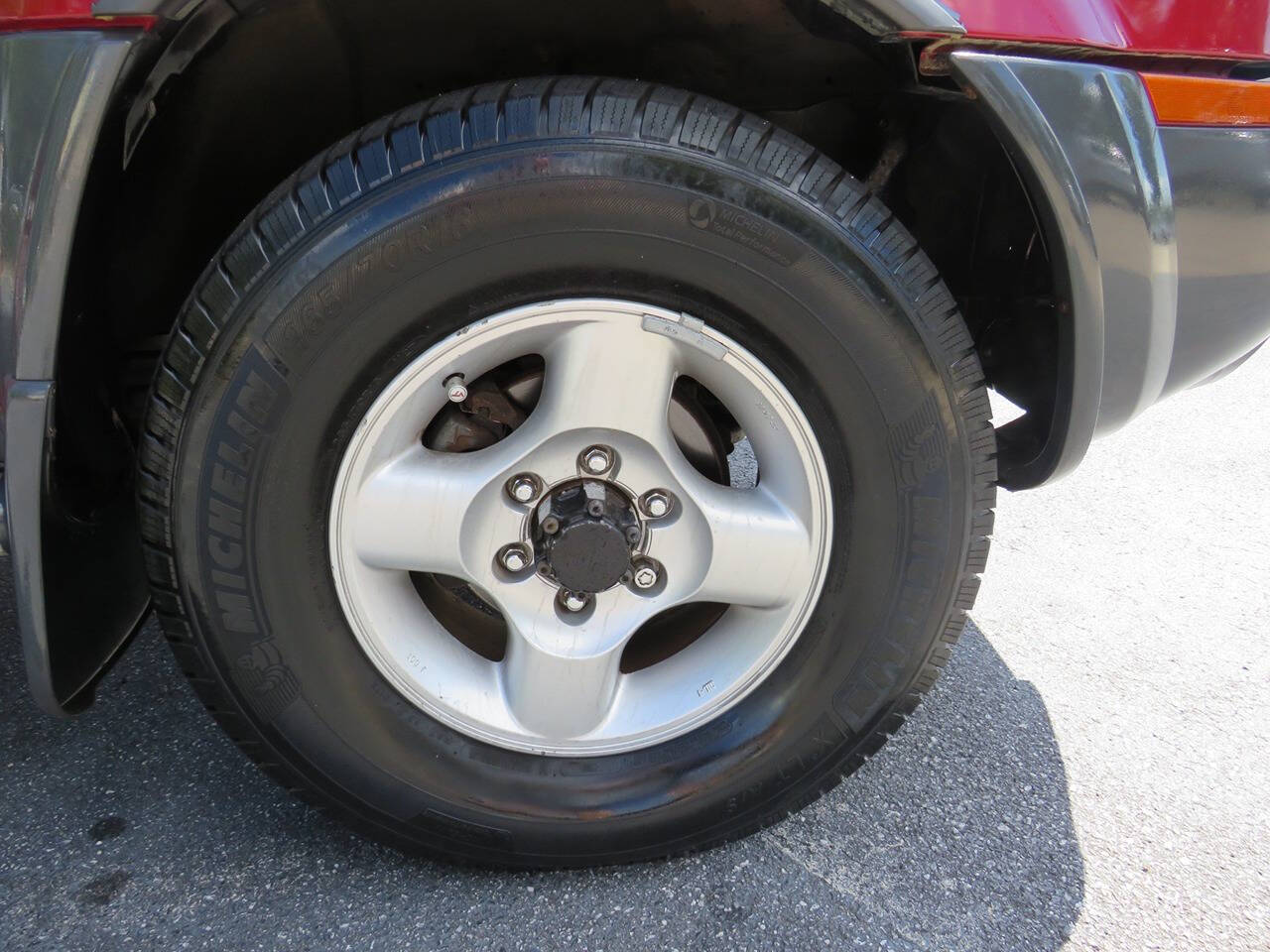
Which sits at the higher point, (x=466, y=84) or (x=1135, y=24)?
(x=466, y=84)

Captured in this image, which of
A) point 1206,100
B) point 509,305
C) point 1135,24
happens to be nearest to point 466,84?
point 509,305

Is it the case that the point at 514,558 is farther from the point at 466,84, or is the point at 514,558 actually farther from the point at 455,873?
the point at 466,84

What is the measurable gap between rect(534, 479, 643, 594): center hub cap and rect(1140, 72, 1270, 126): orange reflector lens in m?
0.91

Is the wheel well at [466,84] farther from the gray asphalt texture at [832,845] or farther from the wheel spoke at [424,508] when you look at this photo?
the gray asphalt texture at [832,845]

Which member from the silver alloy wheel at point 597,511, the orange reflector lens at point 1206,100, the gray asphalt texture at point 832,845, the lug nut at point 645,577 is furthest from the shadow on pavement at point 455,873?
the orange reflector lens at point 1206,100

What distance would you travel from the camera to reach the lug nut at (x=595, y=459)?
4.48ft

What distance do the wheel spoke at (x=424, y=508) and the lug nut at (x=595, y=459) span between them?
124 mm

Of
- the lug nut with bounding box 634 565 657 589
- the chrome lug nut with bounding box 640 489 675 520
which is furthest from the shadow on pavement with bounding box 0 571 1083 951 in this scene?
the chrome lug nut with bounding box 640 489 675 520

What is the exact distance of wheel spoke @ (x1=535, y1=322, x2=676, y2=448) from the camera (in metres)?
1.29

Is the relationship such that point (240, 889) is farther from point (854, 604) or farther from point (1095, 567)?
point (1095, 567)

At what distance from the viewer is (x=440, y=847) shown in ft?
4.78

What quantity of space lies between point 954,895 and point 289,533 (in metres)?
1.20

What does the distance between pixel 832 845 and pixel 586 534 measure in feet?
2.36

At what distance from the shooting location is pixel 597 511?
1.37 metres
